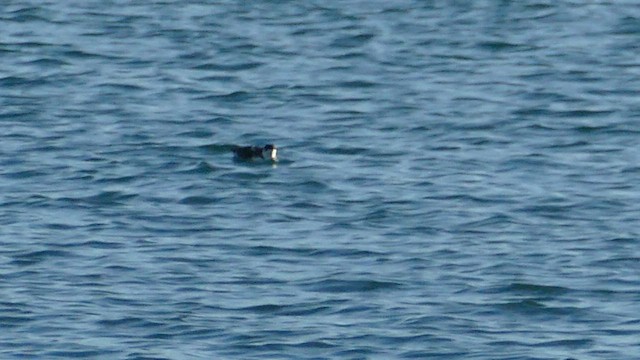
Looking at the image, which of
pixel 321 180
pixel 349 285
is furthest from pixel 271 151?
pixel 349 285

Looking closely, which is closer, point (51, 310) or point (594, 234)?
point (51, 310)

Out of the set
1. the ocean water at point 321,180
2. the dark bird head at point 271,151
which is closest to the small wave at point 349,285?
the ocean water at point 321,180

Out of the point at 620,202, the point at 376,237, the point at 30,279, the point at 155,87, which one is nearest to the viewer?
the point at 30,279

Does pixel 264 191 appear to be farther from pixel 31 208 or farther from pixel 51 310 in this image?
pixel 51 310

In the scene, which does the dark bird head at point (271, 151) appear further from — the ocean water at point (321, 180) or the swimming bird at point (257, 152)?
the ocean water at point (321, 180)

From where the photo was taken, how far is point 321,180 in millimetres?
17047

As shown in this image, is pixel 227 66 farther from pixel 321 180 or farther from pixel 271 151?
pixel 321 180

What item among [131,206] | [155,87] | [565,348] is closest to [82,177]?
[131,206]

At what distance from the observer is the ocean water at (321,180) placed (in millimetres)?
13102

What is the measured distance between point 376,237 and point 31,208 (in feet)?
9.67

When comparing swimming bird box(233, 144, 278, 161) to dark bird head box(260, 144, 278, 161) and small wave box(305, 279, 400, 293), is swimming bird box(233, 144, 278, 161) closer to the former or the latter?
dark bird head box(260, 144, 278, 161)

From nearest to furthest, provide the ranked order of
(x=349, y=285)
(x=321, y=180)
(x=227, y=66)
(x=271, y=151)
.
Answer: (x=349, y=285), (x=321, y=180), (x=271, y=151), (x=227, y=66)

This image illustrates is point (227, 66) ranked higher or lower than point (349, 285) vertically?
lower

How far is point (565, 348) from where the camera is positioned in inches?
496
